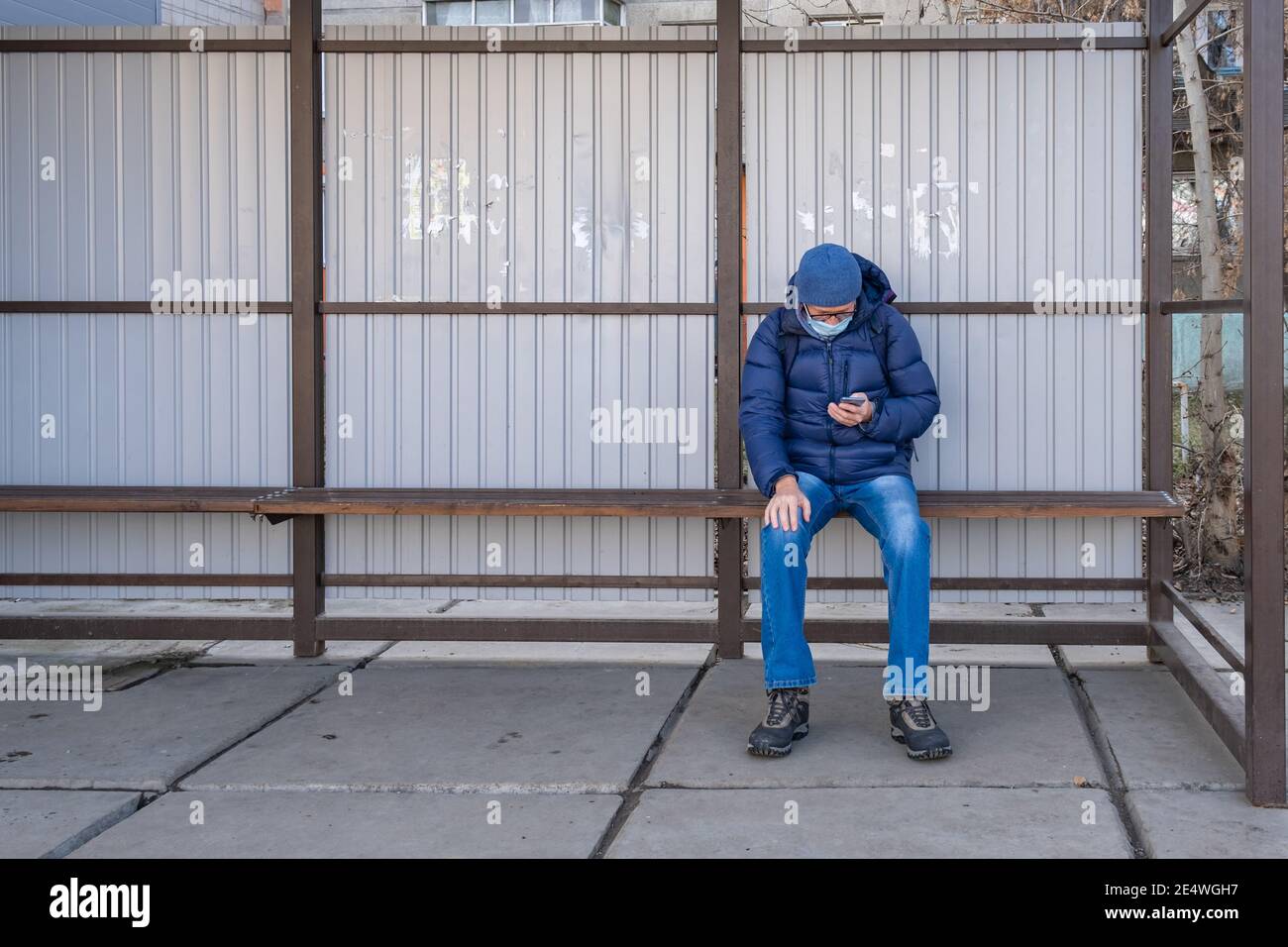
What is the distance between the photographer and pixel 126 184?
19.6ft

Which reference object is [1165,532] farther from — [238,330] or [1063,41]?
[238,330]

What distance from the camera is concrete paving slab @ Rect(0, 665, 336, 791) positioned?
424 cm

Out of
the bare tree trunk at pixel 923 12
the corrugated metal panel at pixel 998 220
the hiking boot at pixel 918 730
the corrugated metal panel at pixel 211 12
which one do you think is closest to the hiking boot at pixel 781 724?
the hiking boot at pixel 918 730

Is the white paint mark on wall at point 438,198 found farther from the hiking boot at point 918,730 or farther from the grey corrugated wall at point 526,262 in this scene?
the hiking boot at point 918,730

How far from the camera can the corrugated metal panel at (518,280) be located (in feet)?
19.2

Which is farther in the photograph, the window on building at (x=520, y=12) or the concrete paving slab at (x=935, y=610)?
the window on building at (x=520, y=12)

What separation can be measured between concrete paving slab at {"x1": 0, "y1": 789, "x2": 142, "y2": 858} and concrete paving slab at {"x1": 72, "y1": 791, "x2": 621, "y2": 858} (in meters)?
0.05

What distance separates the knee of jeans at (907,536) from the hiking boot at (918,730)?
1.58 feet

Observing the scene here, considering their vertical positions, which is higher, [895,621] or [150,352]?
[150,352]

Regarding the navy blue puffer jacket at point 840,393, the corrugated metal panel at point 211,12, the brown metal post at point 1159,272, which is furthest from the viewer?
the corrugated metal panel at point 211,12

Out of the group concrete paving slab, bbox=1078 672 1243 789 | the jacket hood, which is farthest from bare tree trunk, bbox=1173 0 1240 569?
the jacket hood
